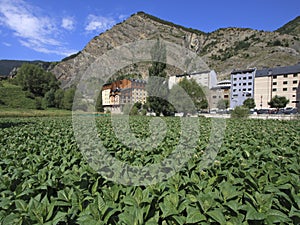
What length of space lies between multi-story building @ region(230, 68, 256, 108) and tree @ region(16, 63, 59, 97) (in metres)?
86.8

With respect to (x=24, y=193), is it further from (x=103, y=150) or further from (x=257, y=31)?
(x=257, y=31)

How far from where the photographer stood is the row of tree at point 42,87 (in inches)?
3248

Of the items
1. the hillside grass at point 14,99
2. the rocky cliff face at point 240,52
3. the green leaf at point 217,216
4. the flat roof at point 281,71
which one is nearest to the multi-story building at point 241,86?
the flat roof at point 281,71

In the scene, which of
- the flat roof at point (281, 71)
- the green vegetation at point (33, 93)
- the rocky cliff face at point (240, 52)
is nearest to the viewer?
the flat roof at point (281, 71)

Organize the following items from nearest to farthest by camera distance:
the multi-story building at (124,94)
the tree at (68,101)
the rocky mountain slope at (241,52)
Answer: the multi-story building at (124,94), the tree at (68,101), the rocky mountain slope at (241,52)

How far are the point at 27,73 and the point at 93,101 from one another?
5188 cm

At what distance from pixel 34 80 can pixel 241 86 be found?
94.9m

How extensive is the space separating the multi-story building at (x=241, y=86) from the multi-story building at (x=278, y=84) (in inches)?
81.0

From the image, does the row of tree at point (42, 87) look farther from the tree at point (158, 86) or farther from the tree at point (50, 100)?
the tree at point (158, 86)

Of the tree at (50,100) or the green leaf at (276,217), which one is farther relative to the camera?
the tree at (50,100)

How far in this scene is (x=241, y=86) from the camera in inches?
3324

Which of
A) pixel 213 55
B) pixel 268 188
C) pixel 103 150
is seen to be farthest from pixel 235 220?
pixel 213 55

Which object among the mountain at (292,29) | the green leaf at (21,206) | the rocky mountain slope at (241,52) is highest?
the mountain at (292,29)

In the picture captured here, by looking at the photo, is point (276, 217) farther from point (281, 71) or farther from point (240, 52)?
point (240, 52)
